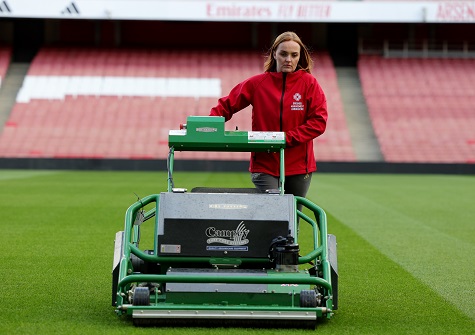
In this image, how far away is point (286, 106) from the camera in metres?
7.08

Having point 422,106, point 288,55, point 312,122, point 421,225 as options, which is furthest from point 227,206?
point 422,106

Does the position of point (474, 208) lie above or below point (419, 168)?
above

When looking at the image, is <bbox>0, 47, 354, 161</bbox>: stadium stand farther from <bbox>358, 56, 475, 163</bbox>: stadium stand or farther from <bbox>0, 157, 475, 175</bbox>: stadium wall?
<bbox>358, 56, 475, 163</bbox>: stadium stand

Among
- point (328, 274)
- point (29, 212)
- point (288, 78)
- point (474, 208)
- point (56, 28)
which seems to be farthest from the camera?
point (56, 28)

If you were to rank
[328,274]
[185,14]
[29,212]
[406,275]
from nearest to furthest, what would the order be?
[328,274]
[406,275]
[29,212]
[185,14]

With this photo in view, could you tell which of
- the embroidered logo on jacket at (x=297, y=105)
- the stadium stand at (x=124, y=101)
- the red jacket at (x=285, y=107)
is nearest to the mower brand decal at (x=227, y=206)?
the red jacket at (x=285, y=107)

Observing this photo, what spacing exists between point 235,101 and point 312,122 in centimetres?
62

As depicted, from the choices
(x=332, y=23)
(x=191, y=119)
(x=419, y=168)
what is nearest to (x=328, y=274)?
(x=191, y=119)

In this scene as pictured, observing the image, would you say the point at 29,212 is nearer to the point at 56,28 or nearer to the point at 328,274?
the point at 328,274

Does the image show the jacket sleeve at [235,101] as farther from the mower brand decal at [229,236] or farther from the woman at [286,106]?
the mower brand decal at [229,236]

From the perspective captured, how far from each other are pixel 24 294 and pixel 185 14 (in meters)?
38.7

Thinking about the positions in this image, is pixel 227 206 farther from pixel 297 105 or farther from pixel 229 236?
pixel 297 105

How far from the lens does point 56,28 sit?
4847cm

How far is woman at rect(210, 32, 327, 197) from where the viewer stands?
7039 mm
